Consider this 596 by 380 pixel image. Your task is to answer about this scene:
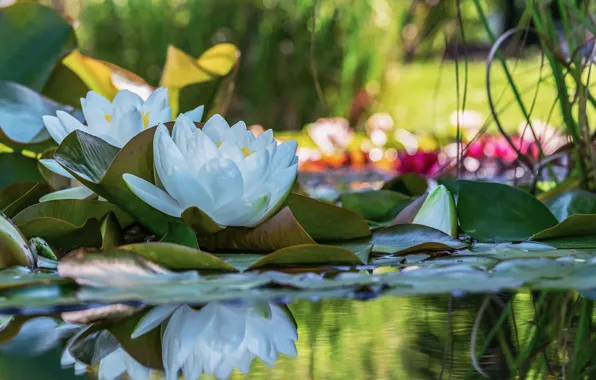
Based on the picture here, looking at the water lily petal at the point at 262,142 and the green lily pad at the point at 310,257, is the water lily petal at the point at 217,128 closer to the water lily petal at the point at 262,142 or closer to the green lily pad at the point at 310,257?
the water lily petal at the point at 262,142

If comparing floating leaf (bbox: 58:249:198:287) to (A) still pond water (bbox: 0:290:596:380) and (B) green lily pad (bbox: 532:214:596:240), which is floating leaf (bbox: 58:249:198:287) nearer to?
(A) still pond water (bbox: 0:290:596:380)

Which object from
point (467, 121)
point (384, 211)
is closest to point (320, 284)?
point (384, 211)

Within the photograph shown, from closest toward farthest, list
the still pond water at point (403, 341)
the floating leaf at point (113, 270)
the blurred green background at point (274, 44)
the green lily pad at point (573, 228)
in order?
the still pond water at point (403, 341) < the floating leaf at point (113, 270) < the green lily pad at point (573, 228) < the blurred green background at point (274, 44)

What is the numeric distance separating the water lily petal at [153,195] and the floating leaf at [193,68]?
40 cm

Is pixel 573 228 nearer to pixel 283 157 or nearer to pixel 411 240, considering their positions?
pixel 411 240

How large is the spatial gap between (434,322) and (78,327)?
0.24 metres

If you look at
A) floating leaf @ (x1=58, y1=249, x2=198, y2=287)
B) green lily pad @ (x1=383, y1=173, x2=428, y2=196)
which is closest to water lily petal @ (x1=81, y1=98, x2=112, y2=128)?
floating leaf @ (x1=58, y1=249, x2=198, y2=287)

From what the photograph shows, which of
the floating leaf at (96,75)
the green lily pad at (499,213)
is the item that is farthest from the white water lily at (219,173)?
the floating leaf at (96,75)

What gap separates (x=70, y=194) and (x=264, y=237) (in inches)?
9.1

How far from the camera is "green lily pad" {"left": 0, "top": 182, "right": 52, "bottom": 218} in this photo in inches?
37.4

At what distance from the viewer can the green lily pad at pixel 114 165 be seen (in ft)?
2.58

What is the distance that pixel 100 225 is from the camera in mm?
850

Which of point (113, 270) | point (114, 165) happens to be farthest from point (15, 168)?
point (113, 270)

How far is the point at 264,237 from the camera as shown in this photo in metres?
0.82
